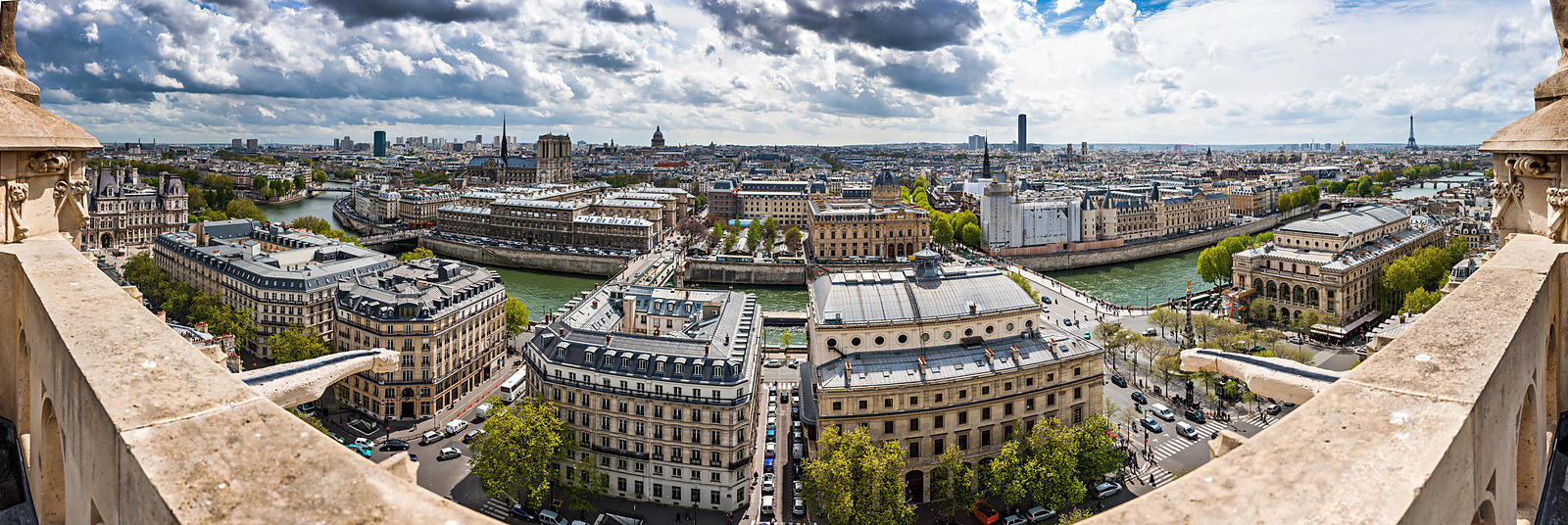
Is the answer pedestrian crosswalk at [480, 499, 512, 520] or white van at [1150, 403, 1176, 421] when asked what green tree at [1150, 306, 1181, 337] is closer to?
white van at [1150, 403, 1176, 421]

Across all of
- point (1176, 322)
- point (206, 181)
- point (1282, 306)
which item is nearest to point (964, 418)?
point (1176, 322)

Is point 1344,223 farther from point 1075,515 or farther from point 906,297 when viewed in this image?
point 1075,515

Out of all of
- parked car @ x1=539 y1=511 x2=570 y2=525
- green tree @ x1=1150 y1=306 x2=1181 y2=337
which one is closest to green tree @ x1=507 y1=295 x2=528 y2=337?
parked car @ x1=539 y1=511 x2=570 y2=525

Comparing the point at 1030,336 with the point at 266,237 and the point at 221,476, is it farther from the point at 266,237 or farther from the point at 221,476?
the point at 266,237

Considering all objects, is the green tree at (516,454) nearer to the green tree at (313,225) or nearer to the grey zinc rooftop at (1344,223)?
the grey zinc rooftop at (1344,223)

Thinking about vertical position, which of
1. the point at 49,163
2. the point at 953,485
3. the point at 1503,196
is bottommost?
the point at 953,485

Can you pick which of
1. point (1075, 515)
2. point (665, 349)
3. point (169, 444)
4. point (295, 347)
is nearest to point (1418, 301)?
point (1075, 515)
